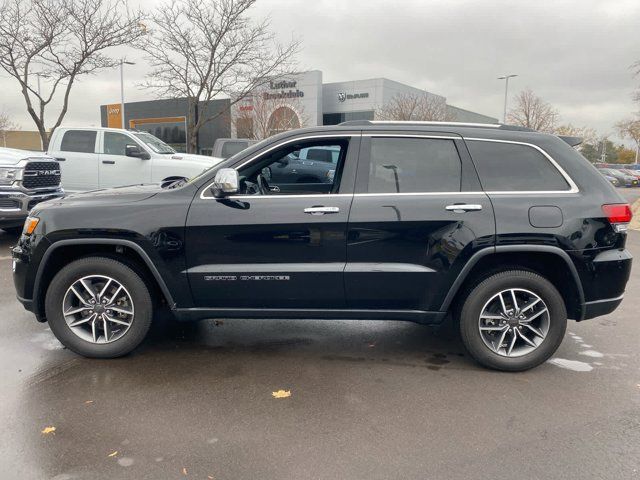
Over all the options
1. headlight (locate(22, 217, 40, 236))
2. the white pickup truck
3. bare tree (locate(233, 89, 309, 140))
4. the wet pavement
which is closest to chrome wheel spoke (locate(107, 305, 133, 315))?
the wet pavement

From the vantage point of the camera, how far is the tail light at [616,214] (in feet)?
12.6

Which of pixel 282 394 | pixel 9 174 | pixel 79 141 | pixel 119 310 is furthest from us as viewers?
pixel 79 141

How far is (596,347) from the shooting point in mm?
4605

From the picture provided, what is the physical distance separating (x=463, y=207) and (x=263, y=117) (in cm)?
2858

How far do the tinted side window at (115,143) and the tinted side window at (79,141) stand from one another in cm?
30

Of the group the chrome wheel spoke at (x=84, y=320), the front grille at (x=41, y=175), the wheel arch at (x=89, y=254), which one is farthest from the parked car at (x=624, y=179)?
the chrome wheel spoke at (x=84, y=320)

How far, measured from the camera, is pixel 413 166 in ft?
13.0

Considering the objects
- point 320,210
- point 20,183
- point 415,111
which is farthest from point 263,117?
point 320,210

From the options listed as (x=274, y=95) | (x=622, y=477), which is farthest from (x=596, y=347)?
(x=274, y=95)

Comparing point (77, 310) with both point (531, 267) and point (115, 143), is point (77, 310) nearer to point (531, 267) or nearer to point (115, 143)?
point (531, 267)

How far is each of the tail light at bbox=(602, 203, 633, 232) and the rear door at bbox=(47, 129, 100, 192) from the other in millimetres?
9687

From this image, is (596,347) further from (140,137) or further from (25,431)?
(140,137)

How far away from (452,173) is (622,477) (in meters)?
2.23

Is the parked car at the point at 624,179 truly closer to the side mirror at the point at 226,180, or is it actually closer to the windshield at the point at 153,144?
the windshield at the point at 153,144
